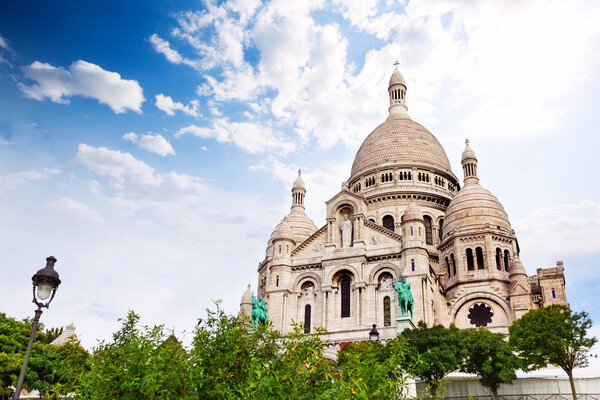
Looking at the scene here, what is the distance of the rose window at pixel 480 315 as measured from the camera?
4425 centimetres

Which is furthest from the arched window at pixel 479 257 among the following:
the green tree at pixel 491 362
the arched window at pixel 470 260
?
the green tree at pixel 491 362

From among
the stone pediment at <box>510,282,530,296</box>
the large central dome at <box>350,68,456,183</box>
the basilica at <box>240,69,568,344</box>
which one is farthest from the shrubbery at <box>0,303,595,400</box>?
the large central dome at <box>350,68,456,183</box>

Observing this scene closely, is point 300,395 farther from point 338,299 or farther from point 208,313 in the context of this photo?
point 338,299

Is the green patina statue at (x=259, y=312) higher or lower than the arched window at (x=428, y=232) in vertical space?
lower

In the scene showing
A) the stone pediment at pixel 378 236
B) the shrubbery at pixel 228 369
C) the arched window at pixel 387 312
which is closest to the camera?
the shrubbery at pixel 228 369

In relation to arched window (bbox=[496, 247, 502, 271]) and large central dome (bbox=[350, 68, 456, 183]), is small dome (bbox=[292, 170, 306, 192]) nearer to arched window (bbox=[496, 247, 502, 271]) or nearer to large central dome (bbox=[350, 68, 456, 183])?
large central dome (bbox=[350, 68, 456, 183])

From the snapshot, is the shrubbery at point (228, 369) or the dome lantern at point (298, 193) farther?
the dome lantern at point (298, 193)

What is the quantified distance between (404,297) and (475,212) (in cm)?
1502

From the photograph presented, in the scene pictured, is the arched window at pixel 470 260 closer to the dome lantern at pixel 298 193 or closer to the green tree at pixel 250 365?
the dome lantern at pixel 298 193

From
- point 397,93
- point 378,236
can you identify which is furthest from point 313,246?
point 397,93

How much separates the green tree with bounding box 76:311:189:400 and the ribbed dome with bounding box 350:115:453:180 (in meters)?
49.7

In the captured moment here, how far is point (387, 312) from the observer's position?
40.0m

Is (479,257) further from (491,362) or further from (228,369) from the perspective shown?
(228,369)

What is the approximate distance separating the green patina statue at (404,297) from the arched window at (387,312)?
1.95 meters
